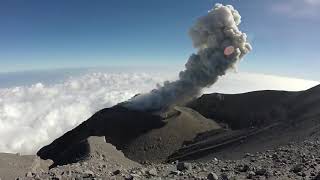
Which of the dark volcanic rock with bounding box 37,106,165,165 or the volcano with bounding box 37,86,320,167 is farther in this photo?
the dark volcanic rock with bounding box 37,106,165,165

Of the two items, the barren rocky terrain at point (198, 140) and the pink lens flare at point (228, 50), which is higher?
the pink lens flare at point (228, 50)

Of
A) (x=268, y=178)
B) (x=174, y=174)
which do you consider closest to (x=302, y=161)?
(x=268, y=178)

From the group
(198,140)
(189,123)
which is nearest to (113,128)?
(189,123)

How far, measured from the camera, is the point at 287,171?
22.2 metres

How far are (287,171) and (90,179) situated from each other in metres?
9.86

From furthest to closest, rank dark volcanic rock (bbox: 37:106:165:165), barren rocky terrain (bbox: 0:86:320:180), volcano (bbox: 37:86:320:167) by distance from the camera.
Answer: dark volcanic rock (bbox: 37:106:165:165)
volcano (bbox: 37:86:320:167)
barren rocky terrain (bbox: 0:86:320:180)

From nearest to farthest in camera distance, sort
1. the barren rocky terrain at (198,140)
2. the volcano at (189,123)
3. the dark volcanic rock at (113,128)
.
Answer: the barren rocky terrain at (198,140), the volcano at (189,123), the dark volcanic rock at (113,128)

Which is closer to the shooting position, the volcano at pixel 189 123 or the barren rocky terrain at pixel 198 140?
the barren rocky terrain at pixel 198 140

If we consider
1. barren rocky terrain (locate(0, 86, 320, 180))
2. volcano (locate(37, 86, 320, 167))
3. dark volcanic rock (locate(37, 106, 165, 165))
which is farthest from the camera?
dark volcanic rock (locate(37, 106, 165, 165))

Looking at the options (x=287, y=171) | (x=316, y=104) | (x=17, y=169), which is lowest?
(x=17, y=169)

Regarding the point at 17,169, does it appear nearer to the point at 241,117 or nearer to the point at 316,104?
the point at 316,104

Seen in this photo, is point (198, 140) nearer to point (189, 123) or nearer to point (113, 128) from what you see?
point (189, 123)

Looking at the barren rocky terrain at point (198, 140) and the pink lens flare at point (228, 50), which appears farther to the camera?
the pink lens flare at point (228, 50)

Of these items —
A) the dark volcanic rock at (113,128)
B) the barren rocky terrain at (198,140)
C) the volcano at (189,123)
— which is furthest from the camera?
the dark volcanic rock at (113,128)
